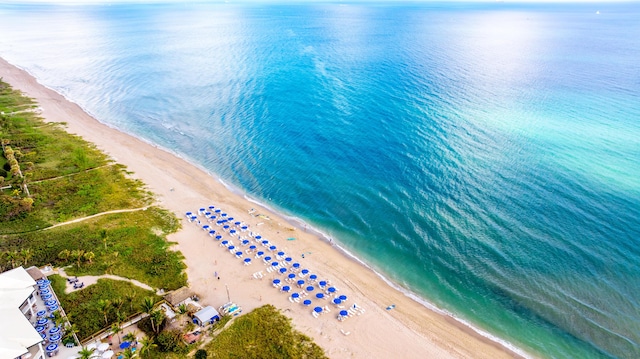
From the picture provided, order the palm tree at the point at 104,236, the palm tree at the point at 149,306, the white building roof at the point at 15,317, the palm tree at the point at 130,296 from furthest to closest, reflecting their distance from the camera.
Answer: the palm tree at the point at 104,236 < the palm tree at the point at 130,296 < the palm tree at the point at 149,306 < the white building roof at the point at 15,317

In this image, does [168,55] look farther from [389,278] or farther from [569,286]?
[569,286]

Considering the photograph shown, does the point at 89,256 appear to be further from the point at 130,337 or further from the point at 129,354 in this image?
the point at 129,354

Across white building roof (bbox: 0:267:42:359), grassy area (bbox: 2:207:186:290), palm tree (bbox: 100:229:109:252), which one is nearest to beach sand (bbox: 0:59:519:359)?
grassy area (bbox: 2:207:186:290)

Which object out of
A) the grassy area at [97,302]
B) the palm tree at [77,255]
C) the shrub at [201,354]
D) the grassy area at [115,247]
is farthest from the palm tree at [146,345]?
the palm tree at [77,255]

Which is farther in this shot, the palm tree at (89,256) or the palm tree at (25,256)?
the palm tree at (89,256)

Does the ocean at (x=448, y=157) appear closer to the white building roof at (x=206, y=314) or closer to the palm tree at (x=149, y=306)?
the white building roof at (x=206, y=314)

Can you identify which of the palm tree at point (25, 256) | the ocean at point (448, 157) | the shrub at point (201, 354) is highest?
the ocean at point (448, 157)
